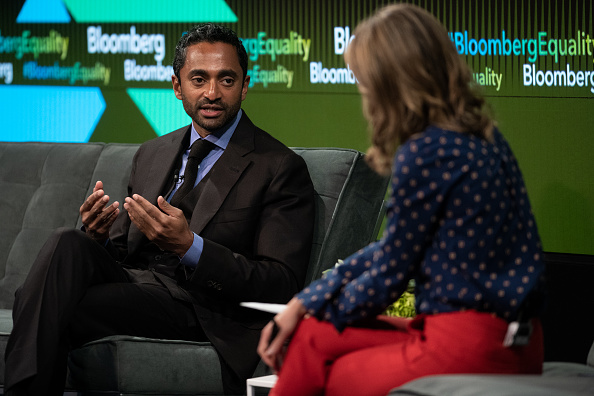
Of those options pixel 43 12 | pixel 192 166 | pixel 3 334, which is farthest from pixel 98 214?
pixel 43 12

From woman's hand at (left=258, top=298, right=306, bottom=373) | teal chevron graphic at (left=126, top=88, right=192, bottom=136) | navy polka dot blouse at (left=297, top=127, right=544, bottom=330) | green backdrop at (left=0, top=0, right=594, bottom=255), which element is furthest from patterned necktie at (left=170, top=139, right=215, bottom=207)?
teal chevron graphic at (left=126, top=88, right=192, bottom=136)

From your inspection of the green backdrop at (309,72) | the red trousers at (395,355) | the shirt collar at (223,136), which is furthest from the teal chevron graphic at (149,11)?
the red trousers at (395,355)

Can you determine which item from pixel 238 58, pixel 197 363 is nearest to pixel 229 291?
pixel 197 363

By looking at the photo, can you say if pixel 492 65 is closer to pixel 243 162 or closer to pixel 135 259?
pixel 243 162

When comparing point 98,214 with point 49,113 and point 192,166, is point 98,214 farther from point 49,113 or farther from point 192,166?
point 49,113

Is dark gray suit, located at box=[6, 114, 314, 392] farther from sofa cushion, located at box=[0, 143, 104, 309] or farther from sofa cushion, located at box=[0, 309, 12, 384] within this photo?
sofa cushion, located at box=[0, 143, 104, 309]

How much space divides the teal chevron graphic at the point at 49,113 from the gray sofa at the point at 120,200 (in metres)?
1.41

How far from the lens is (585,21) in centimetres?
397

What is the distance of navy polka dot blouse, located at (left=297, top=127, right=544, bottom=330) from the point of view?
1528 mm

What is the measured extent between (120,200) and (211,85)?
0.60 meters

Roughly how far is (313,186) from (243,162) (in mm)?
263

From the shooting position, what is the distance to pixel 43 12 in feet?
16.1

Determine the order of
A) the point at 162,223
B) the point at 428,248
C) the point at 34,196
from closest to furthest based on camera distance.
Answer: the point at 428,248 < the point at 162,223 < the point at 34,196

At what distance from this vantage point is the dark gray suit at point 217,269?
2.39m
